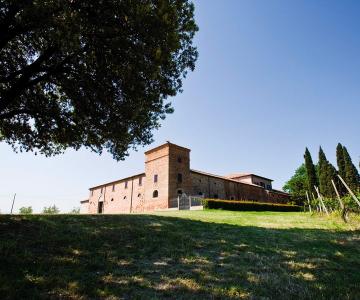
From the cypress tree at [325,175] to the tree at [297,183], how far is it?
13.1 meters

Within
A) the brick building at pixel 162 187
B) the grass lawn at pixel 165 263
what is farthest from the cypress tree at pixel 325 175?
the grass lawn at pixel 165 263

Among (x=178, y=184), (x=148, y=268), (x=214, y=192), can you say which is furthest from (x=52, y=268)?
(x=214, y=192)

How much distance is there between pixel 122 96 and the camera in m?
12.6

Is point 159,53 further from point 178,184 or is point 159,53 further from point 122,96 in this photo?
point 178,184

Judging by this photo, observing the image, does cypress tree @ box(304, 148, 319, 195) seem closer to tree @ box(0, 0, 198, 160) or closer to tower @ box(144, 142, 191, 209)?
tower @ box(144, 142, 191, 209)

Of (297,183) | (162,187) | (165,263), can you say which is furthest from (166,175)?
(297,183)

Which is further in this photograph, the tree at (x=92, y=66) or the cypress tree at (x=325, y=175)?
the cypress tree at (x=325, y=175)

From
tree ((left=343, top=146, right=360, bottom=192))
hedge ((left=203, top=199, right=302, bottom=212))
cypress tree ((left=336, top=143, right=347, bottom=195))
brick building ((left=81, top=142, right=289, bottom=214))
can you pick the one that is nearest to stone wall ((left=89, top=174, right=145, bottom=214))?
brick building ((left=81, top=142, right=289, bottom=214))

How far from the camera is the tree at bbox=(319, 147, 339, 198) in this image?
4628 cm

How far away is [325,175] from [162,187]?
28728mm

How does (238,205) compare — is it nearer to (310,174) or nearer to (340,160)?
(310,174)

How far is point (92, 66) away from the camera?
39.3ft

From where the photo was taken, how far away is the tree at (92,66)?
9.92 m

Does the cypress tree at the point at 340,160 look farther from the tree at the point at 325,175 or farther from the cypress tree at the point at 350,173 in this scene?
the tree at the point at 325,175
